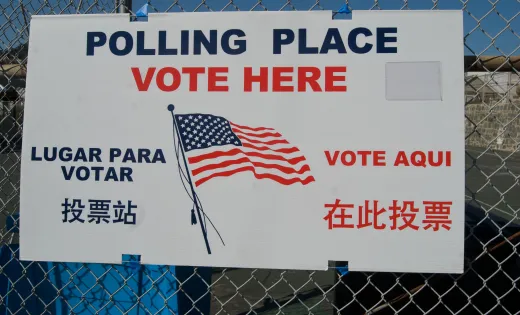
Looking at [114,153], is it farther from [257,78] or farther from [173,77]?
[257,78]

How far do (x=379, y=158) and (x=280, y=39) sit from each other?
25.1 inches

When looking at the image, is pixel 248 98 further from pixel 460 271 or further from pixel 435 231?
pixel 460 271

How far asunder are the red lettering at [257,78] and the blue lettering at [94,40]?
0.65 metres

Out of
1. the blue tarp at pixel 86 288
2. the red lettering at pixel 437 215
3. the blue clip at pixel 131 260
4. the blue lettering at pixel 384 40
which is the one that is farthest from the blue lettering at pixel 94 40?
the red lettering at pixel 437 215

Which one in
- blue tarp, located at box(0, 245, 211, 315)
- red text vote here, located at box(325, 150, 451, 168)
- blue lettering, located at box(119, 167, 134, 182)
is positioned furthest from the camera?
blue tarp, located at box(0, 245, 211, 315)

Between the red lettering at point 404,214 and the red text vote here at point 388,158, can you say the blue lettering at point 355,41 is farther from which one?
the red lettering at point 404,214

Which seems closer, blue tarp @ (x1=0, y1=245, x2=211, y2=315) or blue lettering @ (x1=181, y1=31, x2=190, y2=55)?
blue lettering @ (x1=181, y1=31, x2=190, y2=55)

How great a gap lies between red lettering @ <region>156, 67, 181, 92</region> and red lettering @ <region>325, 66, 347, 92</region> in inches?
24.3

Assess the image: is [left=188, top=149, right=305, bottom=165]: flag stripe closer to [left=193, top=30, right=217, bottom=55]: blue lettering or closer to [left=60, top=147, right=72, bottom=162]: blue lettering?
[left=193, top=30, right=217, bottom=55]: blue lettering

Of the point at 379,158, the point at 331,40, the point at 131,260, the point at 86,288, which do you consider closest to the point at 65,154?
the point at 131,260

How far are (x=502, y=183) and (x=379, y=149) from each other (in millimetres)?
10907

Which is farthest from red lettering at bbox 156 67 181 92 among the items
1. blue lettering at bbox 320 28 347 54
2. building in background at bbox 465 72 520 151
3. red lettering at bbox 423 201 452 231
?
building in background at bbox 465 72 520 151

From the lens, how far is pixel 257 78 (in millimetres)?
1951

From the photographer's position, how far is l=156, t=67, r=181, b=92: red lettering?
1.98 metres
